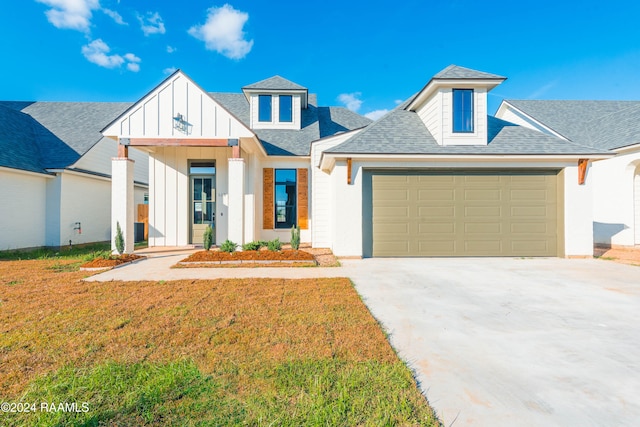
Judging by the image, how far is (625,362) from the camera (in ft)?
8.73

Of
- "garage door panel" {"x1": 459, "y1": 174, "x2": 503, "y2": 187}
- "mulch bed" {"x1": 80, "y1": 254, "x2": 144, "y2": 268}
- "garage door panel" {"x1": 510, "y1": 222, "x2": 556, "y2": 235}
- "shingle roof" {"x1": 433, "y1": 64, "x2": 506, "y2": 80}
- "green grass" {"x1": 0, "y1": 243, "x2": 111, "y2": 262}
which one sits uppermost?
"shingle roof" {"x1": 433, "y1": 64, "x2": 506, "y2": 80}

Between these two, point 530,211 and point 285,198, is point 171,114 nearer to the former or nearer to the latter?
point 285,198

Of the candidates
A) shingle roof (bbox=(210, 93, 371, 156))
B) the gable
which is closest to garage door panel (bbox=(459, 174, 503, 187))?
shingle roof (bbox=(210, 93, 371, 156))

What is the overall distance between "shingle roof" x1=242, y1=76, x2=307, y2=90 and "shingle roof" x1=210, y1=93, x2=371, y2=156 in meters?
1.52

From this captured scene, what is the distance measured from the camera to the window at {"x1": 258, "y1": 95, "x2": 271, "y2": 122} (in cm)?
1311

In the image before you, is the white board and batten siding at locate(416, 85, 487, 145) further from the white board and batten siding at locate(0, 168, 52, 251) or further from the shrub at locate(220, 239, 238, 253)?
the white board and batten siding at locate(0, 168, 52, 251)

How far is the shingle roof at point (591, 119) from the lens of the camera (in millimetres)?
10961

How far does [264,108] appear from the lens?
13.1m

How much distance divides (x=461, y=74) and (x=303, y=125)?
22.7 ft

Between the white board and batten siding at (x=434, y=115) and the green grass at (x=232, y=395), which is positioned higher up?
the white board and batten siding at (x=434, y=115)

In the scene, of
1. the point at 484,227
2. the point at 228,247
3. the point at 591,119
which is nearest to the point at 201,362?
the point at 228,247

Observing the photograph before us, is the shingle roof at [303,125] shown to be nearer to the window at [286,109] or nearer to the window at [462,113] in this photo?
the window at [286,109]

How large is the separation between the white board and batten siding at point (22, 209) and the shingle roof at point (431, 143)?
10.4 metres

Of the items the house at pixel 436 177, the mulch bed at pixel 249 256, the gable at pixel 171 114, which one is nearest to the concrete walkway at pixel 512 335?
the mulch bed at pixel 249 256
